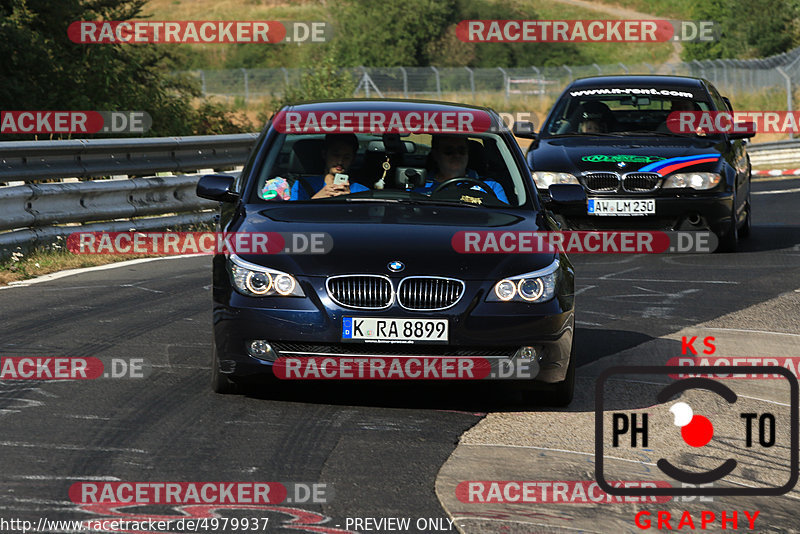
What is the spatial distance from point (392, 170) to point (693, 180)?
6473mm

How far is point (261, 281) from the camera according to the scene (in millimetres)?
6777

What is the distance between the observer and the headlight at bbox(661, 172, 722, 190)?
13.7 m

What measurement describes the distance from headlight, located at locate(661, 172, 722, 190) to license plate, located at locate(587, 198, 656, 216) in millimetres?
261

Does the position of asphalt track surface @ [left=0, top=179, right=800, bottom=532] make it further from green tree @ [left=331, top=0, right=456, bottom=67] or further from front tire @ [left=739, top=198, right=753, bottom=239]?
green tree @ [left=331, top=0, right=456, bottom=67]

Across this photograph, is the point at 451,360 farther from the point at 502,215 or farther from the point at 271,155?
the point at 271,155

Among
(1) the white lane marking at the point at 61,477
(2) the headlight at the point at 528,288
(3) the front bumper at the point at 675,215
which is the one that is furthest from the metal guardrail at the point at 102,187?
(1) the white lane marking at the point at 61,477

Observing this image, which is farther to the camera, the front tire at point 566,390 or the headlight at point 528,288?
the front tire at point 566,390

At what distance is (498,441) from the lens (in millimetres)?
6262

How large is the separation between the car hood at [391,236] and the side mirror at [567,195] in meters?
0.50

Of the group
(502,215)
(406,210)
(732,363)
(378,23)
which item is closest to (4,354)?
(406,210)

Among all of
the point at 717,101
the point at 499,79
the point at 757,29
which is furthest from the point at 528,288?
the point at 757,29

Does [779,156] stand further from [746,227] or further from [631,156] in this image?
[631,156]

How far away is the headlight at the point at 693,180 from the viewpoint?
13.7 m

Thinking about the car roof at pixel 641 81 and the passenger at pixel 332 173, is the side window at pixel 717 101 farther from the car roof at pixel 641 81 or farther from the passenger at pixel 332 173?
the passenger at pixel 332 173
